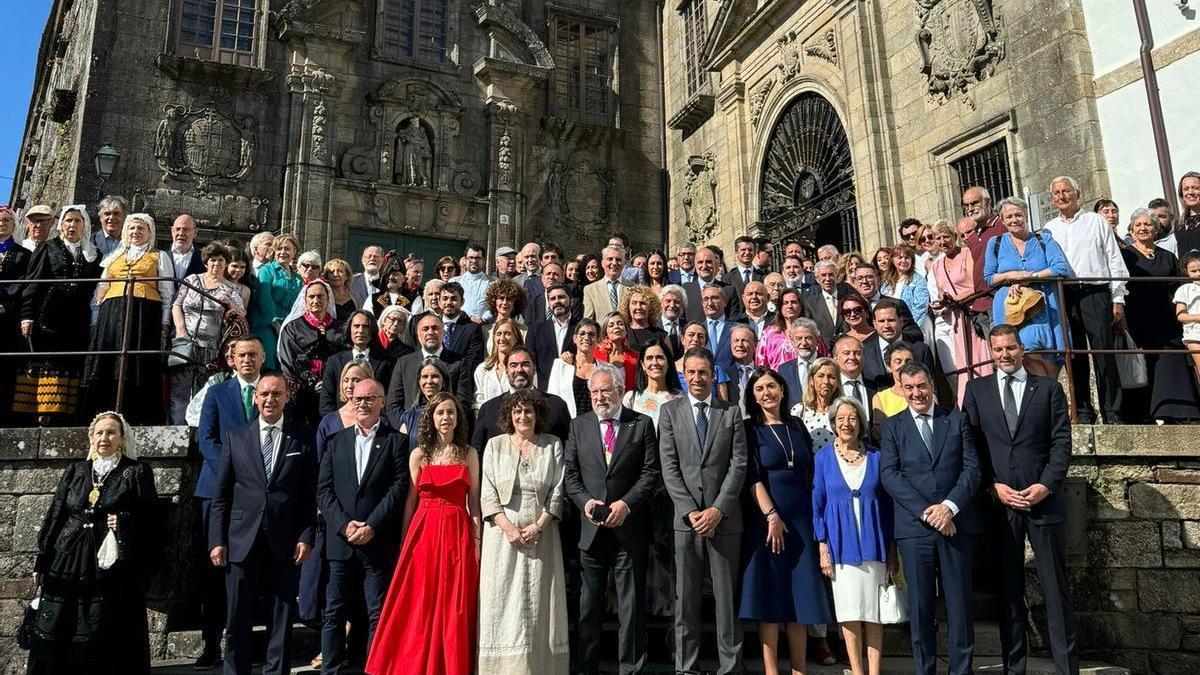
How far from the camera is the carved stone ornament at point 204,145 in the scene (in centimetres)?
1338

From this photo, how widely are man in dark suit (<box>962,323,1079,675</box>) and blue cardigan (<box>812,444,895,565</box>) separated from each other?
2.34 ft

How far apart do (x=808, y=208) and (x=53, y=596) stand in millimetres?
11566

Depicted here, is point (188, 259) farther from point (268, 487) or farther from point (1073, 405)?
point (1073, 405)

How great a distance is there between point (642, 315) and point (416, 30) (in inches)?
448

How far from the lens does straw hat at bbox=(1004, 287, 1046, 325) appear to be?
20.3ft

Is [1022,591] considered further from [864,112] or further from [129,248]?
[864,112]

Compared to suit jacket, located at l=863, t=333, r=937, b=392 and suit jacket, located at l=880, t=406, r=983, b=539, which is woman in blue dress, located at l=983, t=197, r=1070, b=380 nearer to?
suit jacket, located at l=863, t=333, r=937, b=392

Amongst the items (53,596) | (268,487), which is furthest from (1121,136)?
(53,596)

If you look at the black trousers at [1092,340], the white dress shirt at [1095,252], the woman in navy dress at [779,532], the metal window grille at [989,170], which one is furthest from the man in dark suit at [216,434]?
the metal window grille at [989,170]

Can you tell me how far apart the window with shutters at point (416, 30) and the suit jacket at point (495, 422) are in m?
11.8

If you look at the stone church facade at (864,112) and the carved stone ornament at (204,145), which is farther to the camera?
the carved stone ornament at (204,145)

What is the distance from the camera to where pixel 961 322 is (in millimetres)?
Result: 6797

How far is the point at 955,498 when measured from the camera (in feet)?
15.9

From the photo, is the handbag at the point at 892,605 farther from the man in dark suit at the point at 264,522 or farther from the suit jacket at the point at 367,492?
the man in dark suit at the point at 264,522
